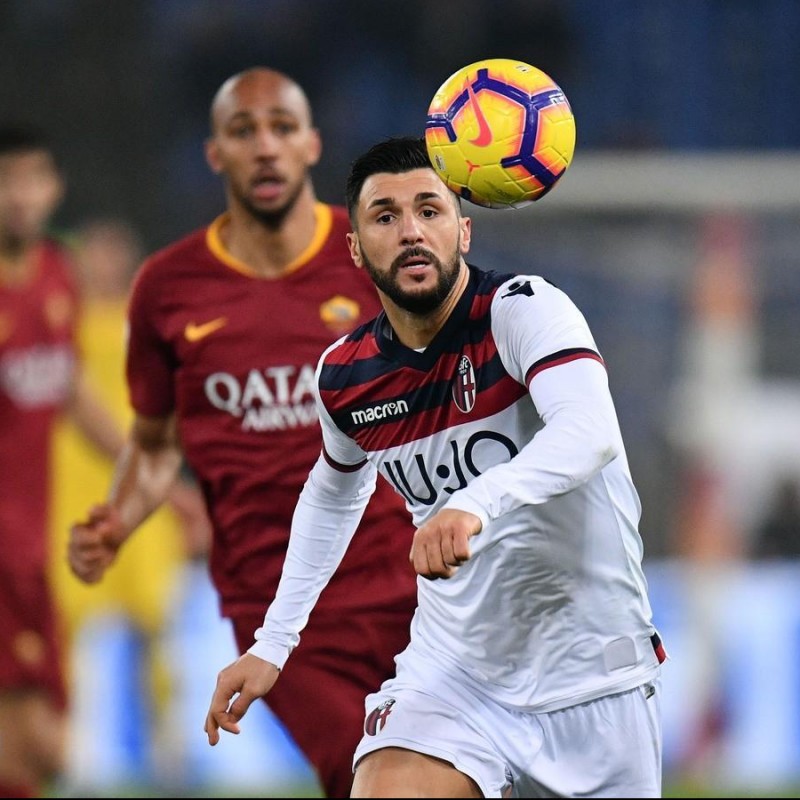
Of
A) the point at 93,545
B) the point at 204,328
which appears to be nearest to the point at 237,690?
the point at 93,545

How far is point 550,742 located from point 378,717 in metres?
0.42

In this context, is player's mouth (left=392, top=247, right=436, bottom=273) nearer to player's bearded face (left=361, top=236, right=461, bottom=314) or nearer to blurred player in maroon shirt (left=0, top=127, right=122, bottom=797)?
player's bearded face (left=361, top=236, right=461, bottom=314)

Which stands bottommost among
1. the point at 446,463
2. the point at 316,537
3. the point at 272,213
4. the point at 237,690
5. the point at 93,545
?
the point at 237,690

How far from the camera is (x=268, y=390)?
5.25 m

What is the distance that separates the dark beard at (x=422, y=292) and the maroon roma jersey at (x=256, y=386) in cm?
131

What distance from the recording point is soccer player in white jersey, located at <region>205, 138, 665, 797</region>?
12.9 ft

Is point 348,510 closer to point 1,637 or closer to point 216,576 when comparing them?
point 216,576

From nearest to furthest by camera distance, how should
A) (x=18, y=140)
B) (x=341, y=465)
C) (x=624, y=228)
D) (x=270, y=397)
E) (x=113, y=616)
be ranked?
(x=341, y=465)
(x=270, y=397)
(x=18, y=140)
(x=113, y=616)
(x=624, y=228)

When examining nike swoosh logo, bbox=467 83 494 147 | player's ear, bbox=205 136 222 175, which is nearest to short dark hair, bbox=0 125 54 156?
player's ear, bbox=205 136 222 175

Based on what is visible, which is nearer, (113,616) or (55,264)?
(55,264)

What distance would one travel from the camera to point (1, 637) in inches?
273

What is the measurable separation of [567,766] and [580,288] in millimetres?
7922

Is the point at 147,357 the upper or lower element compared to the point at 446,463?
upper

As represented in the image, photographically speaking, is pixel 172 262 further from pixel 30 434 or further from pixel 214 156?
pixel 30 434
